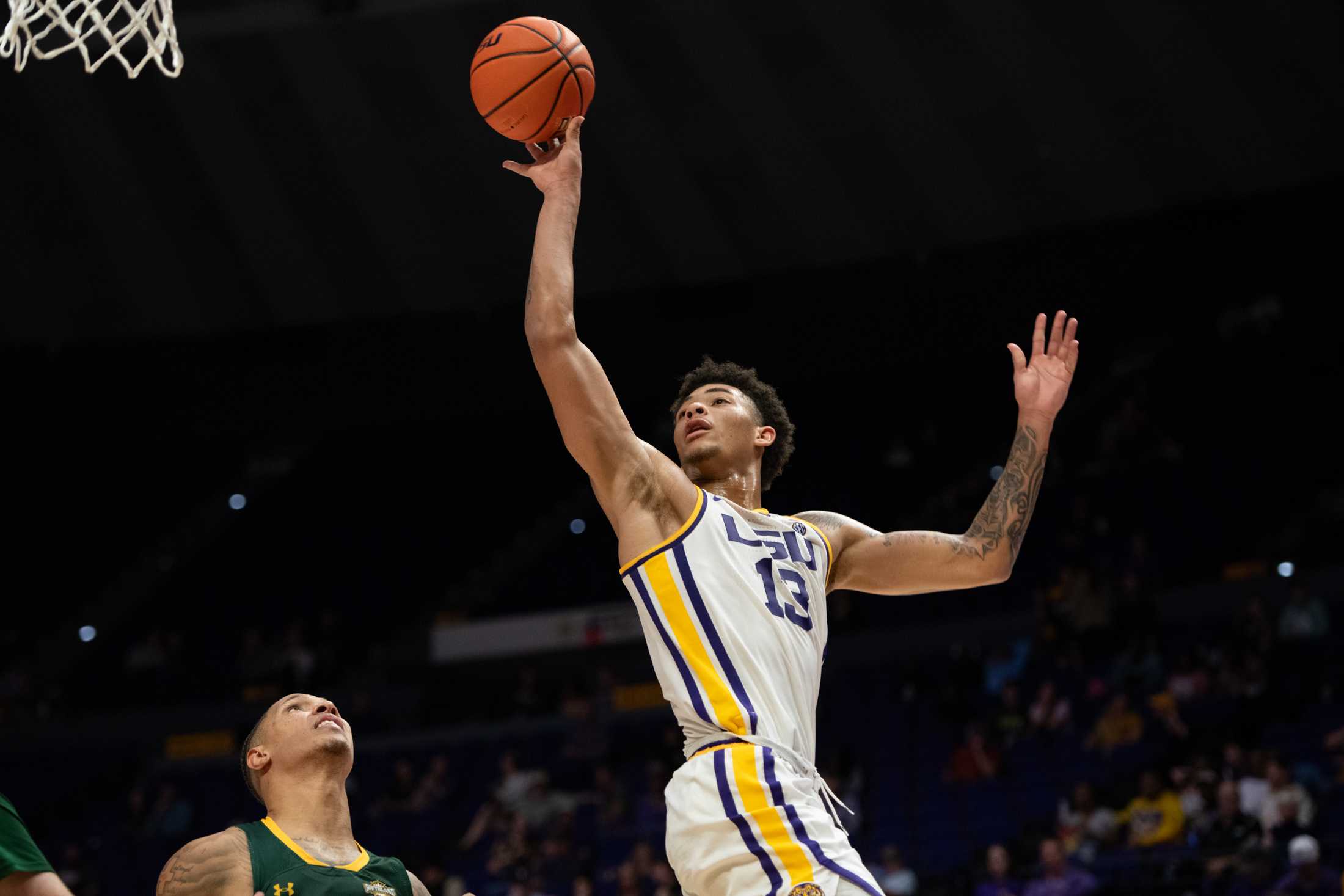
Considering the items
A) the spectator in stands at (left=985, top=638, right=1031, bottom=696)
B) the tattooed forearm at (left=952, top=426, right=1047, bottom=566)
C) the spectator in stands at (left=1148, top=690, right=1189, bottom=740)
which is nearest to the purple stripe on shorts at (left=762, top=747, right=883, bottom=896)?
the tattooed forearm at (left=952, top=426, right=1047, bottom=566)

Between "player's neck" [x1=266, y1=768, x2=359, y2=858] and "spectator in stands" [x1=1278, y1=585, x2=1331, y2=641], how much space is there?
35.0 feet

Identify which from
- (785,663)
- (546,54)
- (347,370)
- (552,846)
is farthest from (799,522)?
(347,370)

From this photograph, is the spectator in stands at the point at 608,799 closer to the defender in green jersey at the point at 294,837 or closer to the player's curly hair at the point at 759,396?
the defender in green jersey at the point at 294,837

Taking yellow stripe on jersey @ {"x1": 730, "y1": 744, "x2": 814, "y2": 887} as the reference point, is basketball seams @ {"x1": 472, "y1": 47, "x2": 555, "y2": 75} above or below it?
above

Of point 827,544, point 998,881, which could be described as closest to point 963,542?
point 827,544

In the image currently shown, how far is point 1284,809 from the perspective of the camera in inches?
391

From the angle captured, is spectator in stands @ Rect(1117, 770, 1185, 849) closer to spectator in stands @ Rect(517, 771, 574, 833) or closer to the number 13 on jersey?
spectator in stands @ Rect(517, 771, 574, 833)

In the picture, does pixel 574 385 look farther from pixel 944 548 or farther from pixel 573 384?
pixel 944 548

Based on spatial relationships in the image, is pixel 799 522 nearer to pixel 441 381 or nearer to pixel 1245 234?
pixel 1245 234

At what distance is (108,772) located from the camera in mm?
17562

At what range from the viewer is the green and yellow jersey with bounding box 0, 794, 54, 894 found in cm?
292

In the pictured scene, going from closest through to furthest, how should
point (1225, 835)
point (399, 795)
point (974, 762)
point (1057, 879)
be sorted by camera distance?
1. point (1225, 835)
2. point (1057, 879)
3. point (974, 762)
4. point (399, 795)

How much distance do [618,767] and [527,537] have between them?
6.03 metres

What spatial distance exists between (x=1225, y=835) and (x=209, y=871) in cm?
801
